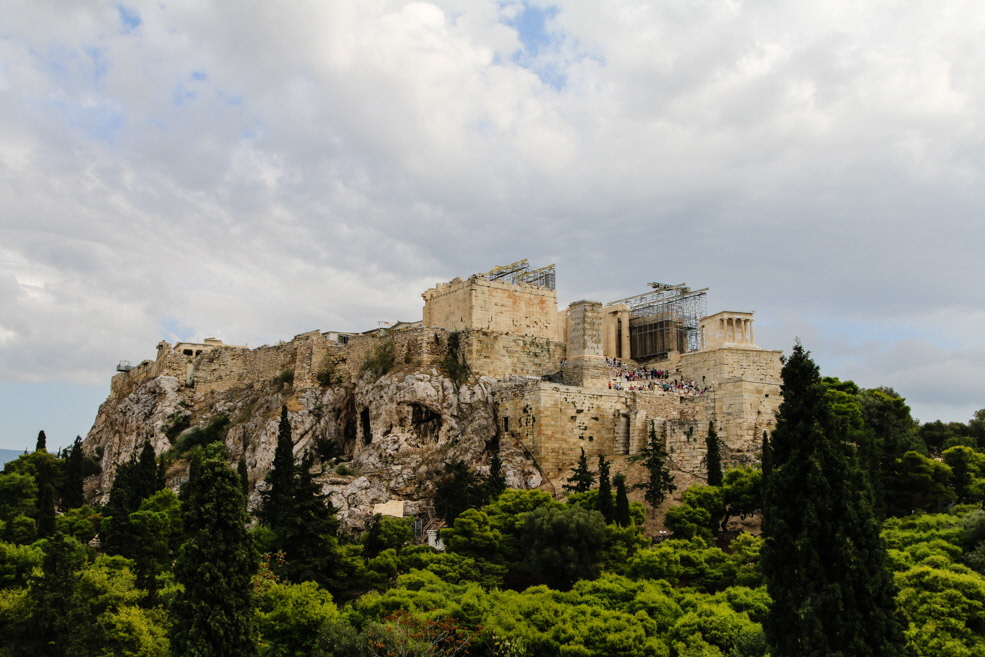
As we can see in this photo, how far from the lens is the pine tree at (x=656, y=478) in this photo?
43.4 meters

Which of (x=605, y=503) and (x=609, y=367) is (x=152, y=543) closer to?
(x=605, y=503)

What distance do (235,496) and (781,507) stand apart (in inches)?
581

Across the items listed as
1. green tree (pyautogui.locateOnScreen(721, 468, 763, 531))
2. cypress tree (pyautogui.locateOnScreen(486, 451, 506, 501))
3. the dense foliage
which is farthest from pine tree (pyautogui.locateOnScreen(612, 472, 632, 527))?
cypress tree (pyautogui.locateOnScreen(486, 451, 506, 501))

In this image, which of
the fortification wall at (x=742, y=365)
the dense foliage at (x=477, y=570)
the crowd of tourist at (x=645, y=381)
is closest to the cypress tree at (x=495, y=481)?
the dense foliage at (x=477, y=570)

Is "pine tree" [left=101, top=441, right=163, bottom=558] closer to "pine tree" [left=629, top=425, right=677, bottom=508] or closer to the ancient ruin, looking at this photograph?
the ancient ruin

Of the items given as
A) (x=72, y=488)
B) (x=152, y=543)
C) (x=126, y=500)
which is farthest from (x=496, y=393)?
(x=72, y=488)

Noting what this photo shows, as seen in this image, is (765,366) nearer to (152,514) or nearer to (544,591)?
(544,591)

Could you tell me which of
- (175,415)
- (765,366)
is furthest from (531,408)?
(175,415)

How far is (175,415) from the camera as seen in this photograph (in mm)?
67625

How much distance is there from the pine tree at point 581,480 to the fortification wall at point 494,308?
497 inches

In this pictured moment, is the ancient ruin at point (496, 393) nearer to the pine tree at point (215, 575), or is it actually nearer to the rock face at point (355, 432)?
the rock face at point (355, 432)

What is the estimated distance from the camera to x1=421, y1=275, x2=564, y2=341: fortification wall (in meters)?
56.2

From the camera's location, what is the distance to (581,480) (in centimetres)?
4450

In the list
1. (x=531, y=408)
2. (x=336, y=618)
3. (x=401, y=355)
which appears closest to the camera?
(x=336, y=618)
